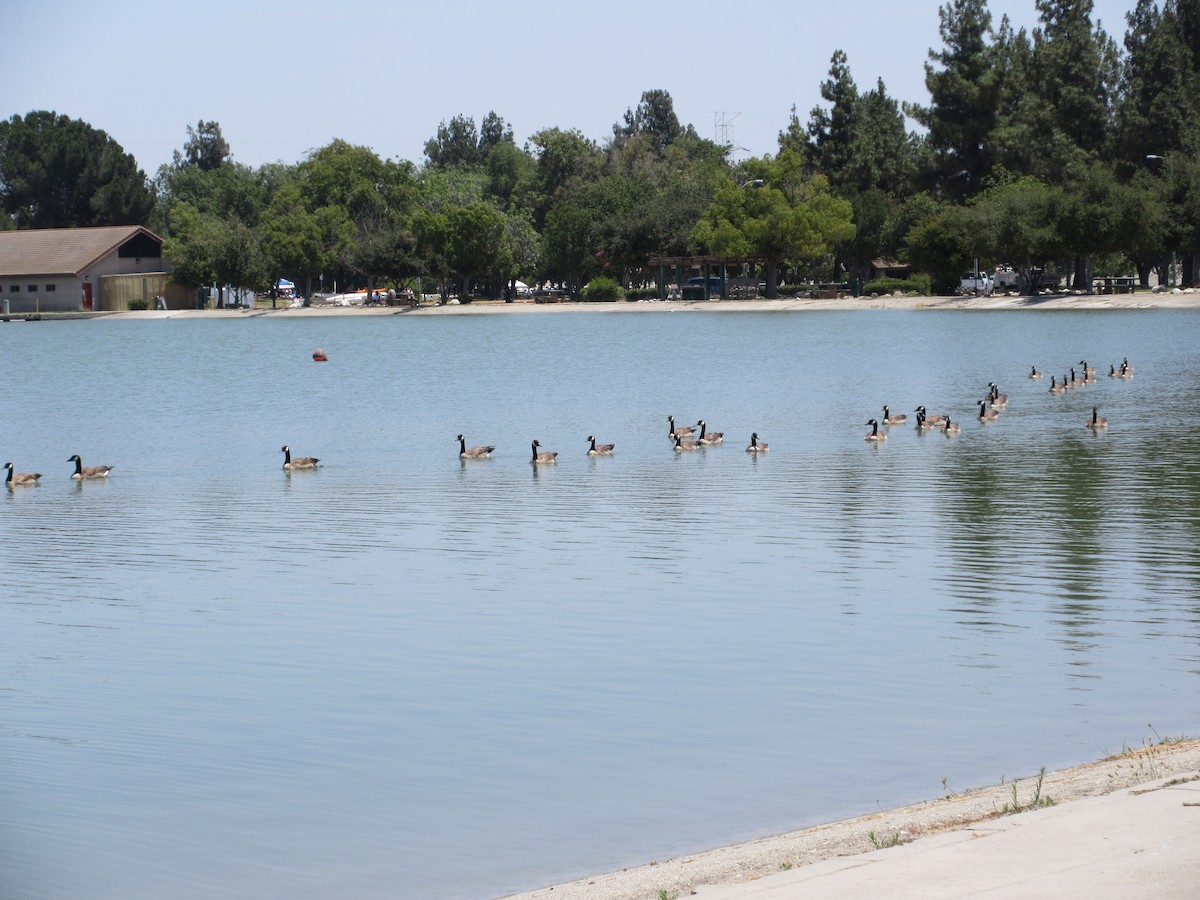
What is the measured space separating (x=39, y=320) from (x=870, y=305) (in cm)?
6562

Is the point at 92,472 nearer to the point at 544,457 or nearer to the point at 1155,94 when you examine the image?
the point at 544,457

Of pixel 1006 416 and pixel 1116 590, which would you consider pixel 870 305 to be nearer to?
pixel 1006 416

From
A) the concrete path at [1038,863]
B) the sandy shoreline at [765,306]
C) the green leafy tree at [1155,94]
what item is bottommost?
the concrete path at [1038,863]

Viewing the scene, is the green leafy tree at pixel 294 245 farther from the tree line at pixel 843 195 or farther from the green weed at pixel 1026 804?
the green weed at pixel 1026 804

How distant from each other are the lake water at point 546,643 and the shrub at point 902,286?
244 ft

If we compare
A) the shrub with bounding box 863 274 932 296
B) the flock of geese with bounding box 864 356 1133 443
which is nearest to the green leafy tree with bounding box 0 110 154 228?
the shrub with bounding box 863 274 932 296

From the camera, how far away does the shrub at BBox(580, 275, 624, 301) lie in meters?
124

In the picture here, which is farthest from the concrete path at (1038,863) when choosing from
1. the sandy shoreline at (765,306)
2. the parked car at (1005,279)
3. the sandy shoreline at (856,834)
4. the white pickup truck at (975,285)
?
the parked car at (1005,279)

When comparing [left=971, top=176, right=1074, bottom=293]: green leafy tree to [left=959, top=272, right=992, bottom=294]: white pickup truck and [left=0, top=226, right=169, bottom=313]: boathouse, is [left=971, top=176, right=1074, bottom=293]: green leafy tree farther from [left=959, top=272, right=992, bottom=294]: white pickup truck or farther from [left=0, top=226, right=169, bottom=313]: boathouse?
[left=0, top=226, right=169, bottom=313]: boathouse

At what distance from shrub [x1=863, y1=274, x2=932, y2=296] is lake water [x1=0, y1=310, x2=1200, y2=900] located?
244 ft

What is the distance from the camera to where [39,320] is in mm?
119000

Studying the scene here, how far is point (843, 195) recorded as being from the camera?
412 feet

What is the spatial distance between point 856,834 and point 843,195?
120m

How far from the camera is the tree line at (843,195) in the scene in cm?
10194
